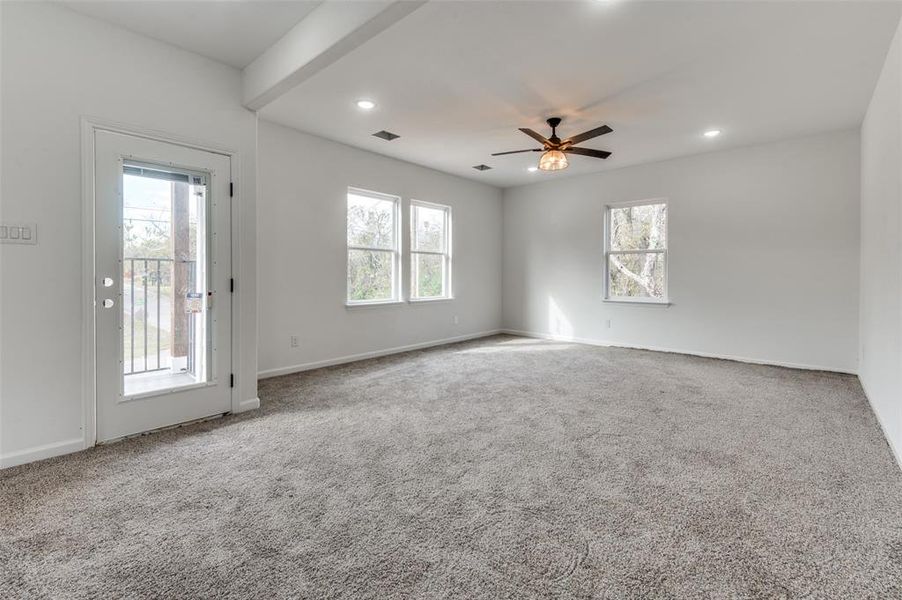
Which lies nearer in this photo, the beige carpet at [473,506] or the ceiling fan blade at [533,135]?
the beige carpet at [473,506]

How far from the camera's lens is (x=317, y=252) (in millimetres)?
4762

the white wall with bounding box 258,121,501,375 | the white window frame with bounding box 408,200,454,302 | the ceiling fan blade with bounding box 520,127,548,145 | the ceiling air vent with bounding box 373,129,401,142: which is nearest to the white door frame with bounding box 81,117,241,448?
the white wall with bounding box 258,121,501,375

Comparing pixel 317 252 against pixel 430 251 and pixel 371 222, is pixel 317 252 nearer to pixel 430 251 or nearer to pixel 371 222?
pixel 371 222

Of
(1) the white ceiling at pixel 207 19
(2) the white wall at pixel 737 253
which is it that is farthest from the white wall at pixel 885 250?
(1) the white ceiling at pixel 207 19

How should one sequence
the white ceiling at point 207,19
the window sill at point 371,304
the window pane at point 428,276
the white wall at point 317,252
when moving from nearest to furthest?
1. the white ceiling at point 207,19
2. the white wall at point 317,252
3. the window sill at point 371,304
4. the window pane at point 428,276

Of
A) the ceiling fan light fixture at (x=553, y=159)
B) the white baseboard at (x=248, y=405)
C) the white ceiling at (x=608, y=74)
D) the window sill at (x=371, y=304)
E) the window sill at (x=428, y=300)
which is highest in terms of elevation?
the white ceiling at (x=608, y=74)

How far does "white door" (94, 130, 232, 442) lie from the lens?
2648 mm

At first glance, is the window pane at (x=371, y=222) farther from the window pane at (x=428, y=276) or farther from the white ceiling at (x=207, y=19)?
the white ceiling at (x=207, y=19)

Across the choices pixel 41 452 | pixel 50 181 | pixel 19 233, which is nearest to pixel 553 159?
pixel 50 181

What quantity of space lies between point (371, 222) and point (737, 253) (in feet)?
15.3

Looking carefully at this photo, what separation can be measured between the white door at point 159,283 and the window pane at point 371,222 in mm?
2110

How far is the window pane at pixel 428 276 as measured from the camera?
19.9ft

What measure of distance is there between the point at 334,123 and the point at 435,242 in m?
2.51

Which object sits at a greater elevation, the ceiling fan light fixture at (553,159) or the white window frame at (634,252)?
the ceiling fan light fixture at (553,159)
